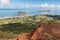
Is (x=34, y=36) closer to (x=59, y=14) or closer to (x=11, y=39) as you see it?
(x=11, y=39)

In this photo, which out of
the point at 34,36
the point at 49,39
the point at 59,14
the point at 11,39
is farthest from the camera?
the point at 59,14

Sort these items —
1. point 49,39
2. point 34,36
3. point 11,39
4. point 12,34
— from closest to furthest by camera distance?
1. point 49,39
2. point 34,36
3. point 11,39
4. point 12,34

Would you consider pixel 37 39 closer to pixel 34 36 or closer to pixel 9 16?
pixel 34 36

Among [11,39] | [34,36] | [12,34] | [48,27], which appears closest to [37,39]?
[34,36]

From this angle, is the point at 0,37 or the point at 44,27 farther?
the point at 0,37

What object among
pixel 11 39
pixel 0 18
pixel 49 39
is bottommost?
pixel 0 18

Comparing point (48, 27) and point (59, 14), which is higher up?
point (48, 27)

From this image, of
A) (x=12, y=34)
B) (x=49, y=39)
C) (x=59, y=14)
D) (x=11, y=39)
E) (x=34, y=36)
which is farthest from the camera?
Answer: (x=59, y=14)

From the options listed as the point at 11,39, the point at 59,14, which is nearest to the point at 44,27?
the point at 11,39

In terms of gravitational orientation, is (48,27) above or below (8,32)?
above
